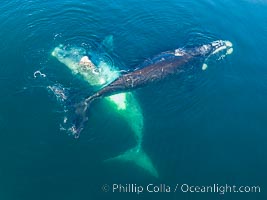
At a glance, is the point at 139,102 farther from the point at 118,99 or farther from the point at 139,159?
the point at 139,159

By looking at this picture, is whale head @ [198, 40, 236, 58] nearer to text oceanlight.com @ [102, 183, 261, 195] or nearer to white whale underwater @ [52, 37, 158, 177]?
white whale underwater @ [52, 37, 158, 177]

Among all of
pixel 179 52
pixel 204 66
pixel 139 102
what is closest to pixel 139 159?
pixel 139 102

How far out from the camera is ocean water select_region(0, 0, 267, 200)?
123ft

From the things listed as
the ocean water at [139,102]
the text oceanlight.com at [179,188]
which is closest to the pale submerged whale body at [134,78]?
the ocean water at [139,102]

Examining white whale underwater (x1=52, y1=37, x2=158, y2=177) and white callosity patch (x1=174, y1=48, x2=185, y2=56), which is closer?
white whale underwater (x1=52, y1=37, x2=158, y2=177)

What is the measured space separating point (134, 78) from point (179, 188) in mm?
15119

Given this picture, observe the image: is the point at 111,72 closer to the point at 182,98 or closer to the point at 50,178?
the point at 182,98

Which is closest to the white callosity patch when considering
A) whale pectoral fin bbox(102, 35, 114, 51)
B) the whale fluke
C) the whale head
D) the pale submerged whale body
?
the pale submerged whale body

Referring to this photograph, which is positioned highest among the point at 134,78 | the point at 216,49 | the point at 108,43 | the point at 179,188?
the point at 108,43

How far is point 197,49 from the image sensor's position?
51.1 metres

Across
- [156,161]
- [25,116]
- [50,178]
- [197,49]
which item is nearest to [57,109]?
[25,116]

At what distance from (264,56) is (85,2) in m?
28.1

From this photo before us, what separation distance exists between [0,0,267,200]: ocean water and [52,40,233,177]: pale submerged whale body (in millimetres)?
878

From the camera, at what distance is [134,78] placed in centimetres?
4572
